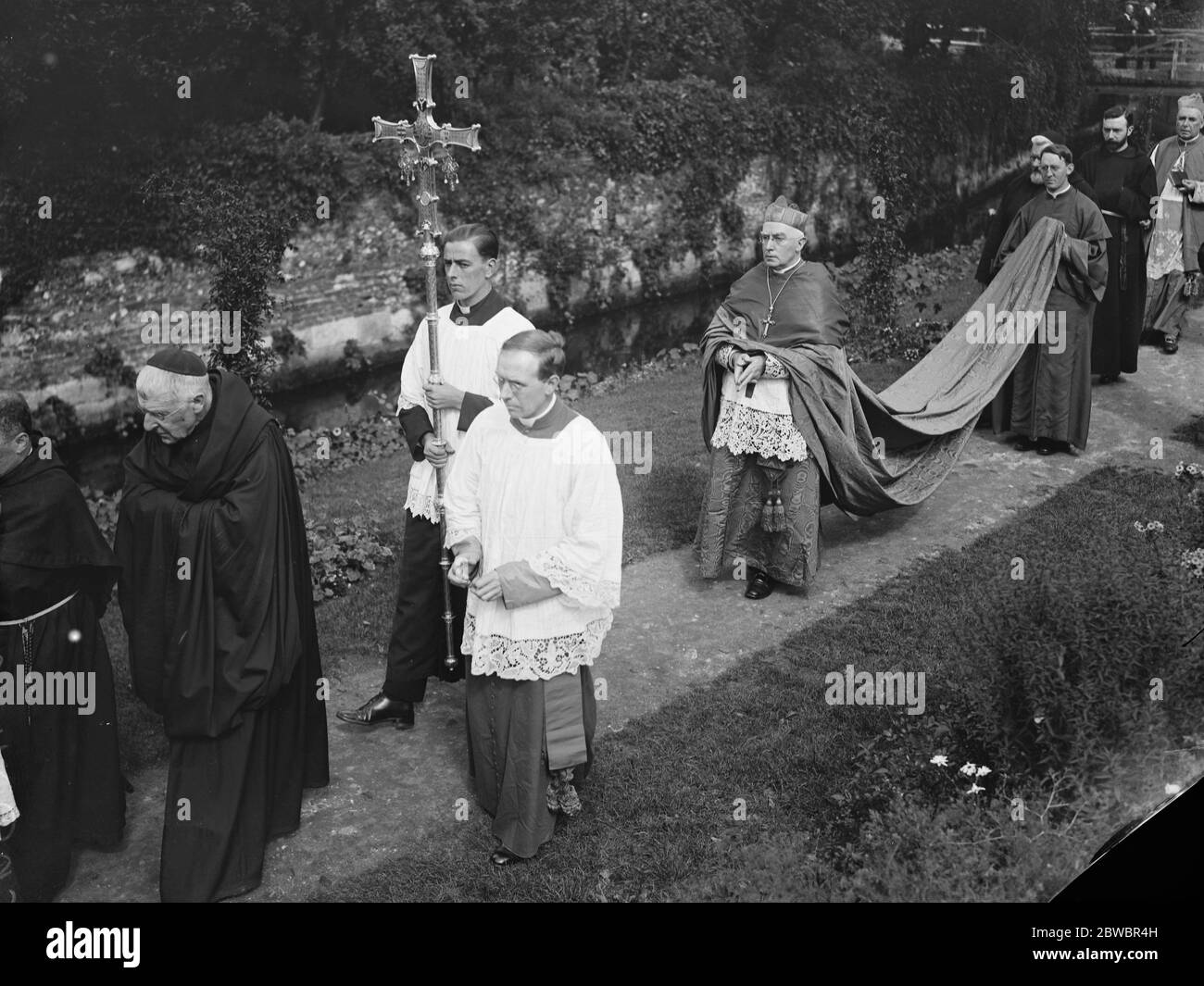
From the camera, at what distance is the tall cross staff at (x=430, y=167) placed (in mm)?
6168

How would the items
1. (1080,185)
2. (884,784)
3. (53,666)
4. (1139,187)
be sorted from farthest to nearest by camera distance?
1. (1139,187)
2. (1080,185)
3. (884,784)
4. (53,666)

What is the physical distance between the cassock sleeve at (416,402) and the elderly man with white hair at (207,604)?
103 cm

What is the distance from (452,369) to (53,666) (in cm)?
219

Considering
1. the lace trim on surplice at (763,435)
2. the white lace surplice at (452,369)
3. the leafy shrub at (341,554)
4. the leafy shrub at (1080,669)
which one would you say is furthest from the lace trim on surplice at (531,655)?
the leafy shrub at (341,554)

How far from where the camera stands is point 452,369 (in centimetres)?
648

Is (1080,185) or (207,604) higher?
(1080,185)

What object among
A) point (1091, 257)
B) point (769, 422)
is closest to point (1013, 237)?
point (1091, 257)

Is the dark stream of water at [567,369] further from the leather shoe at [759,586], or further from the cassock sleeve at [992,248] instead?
the leather shoe at [759,586]

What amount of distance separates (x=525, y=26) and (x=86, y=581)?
246 inches

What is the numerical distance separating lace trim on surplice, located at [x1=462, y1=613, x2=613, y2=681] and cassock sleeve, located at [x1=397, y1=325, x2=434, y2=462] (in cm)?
119

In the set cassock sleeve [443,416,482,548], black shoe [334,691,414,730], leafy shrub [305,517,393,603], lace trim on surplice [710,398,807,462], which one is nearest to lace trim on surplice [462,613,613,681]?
cassock sleeve [443,416,482,548]

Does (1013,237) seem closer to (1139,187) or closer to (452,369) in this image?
(1139,187)

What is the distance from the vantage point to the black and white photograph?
5.36 meters

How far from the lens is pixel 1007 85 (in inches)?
451
